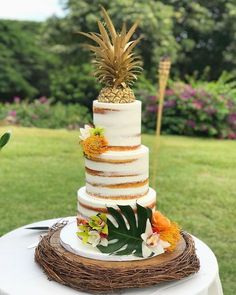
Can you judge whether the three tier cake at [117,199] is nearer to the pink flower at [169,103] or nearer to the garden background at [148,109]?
the garden background at [148,109]

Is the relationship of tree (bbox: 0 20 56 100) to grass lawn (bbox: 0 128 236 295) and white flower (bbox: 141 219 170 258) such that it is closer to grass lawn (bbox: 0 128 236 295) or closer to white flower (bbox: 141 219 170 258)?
grass lawn (bbox: 0 128 236 295)

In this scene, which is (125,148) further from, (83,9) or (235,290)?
(83,9)

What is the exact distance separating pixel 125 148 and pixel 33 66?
42.1 feet

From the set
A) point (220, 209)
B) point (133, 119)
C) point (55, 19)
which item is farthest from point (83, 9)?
point (133, 119)

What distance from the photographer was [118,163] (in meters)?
2.62

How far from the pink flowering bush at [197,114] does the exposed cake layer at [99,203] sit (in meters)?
8.27

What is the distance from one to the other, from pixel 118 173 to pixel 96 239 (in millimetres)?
324

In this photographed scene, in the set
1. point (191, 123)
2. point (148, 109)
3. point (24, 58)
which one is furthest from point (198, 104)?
point (24, 58)

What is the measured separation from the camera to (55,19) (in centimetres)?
1400

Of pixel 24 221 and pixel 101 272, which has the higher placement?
pixel 101 272

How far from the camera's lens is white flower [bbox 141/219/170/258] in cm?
258

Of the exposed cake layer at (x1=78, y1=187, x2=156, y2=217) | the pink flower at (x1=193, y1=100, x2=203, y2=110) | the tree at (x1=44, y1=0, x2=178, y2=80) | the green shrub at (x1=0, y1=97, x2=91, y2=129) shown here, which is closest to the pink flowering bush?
the pink flower at (x1=193, y1=100, x2=203, y2=110)

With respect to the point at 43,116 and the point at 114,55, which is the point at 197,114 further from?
the point at 114,55

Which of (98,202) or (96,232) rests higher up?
(98,202)
